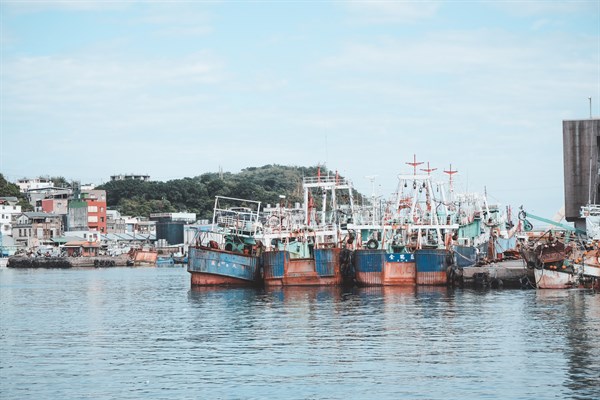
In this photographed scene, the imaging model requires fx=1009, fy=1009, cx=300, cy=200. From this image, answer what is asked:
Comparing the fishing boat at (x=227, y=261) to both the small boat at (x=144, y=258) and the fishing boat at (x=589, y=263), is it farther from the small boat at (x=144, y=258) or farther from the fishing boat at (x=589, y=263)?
the small boat at (x=144, y=258)

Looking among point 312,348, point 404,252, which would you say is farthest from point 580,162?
point 312,348

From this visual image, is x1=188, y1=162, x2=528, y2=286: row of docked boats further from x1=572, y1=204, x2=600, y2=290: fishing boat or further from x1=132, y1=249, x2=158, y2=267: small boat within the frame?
x1=132, y1=249, x2=158, y2=267: small boat

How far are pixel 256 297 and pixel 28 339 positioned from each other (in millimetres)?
25825

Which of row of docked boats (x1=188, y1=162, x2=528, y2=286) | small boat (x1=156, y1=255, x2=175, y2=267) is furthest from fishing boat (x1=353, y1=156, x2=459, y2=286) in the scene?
small boat (x1=156, y1=255, x2=175, y2=267)

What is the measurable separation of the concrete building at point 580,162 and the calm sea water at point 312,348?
918 inches

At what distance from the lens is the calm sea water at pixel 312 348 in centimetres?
3428

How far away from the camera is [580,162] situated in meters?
92.1

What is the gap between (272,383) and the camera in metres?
35.1

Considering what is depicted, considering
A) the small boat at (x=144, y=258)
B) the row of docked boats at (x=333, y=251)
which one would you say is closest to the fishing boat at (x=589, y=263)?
the row of docked boats at (x=333, y=251)

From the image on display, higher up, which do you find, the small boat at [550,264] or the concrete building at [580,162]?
the concrete building at [580,162]

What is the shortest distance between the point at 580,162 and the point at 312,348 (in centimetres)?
5536

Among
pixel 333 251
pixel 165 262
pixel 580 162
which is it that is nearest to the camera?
pixel 333 251

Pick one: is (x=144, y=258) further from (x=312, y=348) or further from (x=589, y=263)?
(x=312, y=348)

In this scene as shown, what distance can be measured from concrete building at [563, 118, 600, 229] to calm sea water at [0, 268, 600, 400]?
23323 mm
